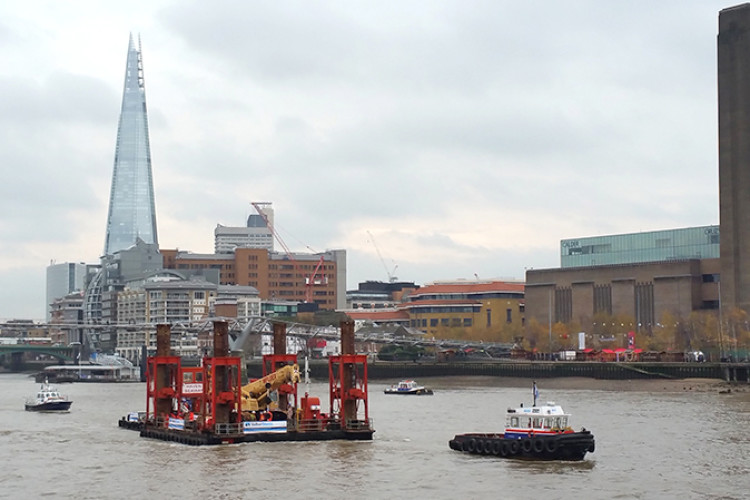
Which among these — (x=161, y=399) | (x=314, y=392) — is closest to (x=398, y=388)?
(x=314, y=392)

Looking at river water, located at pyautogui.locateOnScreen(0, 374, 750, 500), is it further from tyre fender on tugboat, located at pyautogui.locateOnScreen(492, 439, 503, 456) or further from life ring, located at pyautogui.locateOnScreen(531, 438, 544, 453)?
life ring, located at pyautogui.locateOnScreen(531, 438, 544, 453)

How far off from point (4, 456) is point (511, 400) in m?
67.1

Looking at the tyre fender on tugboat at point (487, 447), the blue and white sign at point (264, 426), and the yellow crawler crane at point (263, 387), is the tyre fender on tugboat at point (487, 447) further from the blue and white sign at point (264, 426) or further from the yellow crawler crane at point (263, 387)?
the yellow crawler crane at point (263, 387)

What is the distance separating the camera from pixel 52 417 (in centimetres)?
11531

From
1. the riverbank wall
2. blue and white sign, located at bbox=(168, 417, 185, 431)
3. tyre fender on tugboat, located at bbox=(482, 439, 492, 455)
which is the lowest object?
tyre fender on tugboat, located at bbox=(482, 439, 492, 455)

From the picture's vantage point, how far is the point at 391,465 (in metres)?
71.0

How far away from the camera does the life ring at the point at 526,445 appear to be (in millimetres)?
71750

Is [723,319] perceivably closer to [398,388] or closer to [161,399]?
[398,388]

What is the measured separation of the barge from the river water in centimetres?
121

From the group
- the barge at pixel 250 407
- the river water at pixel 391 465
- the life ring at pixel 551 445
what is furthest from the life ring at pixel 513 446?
the barge at pixel 250 407

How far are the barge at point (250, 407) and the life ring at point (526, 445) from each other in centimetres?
1113

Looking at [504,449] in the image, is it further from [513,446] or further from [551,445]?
[551,445]

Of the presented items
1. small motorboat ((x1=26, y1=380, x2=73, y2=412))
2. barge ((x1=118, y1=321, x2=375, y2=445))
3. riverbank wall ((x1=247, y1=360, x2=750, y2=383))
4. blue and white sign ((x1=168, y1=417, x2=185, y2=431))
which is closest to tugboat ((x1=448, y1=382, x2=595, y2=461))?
barge ((x1=118, y1=321, x2=375, y2=445))

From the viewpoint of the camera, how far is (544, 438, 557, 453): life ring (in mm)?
71188
